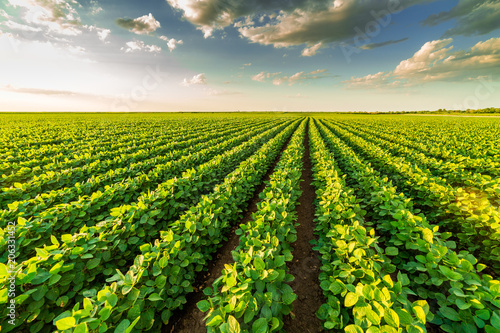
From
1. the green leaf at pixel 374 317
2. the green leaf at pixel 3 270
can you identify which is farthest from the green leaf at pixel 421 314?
the green leaf at pixel 3 270

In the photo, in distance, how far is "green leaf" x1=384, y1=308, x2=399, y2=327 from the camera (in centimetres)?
158

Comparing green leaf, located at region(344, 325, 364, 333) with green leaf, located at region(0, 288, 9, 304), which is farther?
green leaf, located at region(0, 288, 9, 304)

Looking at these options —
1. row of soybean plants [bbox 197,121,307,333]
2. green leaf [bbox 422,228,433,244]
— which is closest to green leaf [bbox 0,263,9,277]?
row of soybean plants [bbox 197,121,307,333]

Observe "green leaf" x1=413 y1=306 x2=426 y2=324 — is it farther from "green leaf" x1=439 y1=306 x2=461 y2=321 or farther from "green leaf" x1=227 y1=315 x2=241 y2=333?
"green leaf" x1=227 y1=315 x2=241 y2=333

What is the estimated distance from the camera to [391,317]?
1613 millimetres

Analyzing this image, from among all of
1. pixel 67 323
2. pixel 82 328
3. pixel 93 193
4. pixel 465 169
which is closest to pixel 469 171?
pixel 465 169

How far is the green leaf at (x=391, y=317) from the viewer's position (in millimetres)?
1584

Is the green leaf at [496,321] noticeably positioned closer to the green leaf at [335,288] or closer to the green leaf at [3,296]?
the green leaf at [335,288]

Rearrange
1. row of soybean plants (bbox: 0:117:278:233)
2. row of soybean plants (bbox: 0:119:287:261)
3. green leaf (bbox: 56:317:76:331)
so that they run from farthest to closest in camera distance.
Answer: row of soybean plants (bbox: 0:117:278:233) → row of soybean plants (bbox: 0:119:287:261) → green leaf (bbox: 56:317:76:331)

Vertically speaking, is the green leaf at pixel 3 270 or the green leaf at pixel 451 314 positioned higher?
the green leaf at pixel 3 270

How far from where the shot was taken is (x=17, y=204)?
4.30 meters

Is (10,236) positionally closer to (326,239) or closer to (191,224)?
(191,224)

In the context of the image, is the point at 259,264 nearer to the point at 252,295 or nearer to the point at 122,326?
the point at 252,295

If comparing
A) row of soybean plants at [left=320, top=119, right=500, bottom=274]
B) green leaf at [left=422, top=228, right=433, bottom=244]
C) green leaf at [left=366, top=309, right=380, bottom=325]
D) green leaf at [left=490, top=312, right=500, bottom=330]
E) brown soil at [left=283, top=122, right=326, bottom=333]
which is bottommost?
brown soil at [left=283, top=122, right=326, bottom=333]
